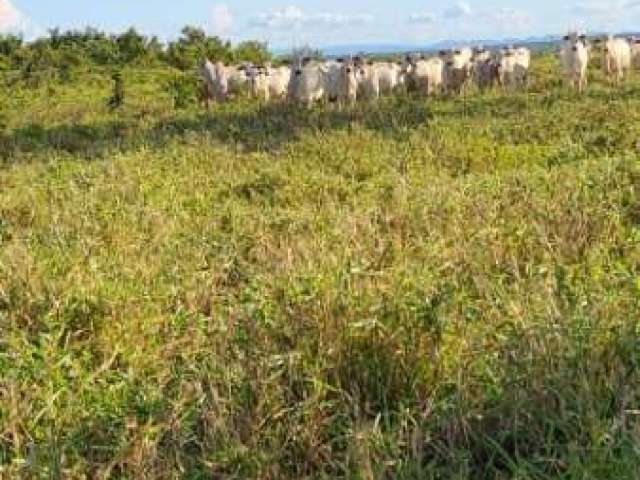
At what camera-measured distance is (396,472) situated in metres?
3.16

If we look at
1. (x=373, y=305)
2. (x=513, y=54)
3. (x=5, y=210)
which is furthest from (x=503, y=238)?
(x=513, y=54)

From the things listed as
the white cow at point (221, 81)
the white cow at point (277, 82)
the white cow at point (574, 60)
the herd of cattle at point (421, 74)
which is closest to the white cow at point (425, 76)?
the herd of cattle at point (421, 74)

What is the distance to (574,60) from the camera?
16.6m

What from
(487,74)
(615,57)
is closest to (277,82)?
(487,74)

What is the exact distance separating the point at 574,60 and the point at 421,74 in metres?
2.63

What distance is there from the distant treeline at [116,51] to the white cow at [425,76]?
10.1 meters

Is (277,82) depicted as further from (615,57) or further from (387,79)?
(615,57)

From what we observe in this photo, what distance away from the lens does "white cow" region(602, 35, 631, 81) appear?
17.9m

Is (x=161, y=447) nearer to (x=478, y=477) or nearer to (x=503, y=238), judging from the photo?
(x=478, y=477)

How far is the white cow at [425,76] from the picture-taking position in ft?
58.1

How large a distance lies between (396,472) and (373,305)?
1.03 m

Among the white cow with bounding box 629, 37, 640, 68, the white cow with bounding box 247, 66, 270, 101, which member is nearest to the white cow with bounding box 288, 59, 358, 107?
the white cow with bounding box 247, 66, 270, 101

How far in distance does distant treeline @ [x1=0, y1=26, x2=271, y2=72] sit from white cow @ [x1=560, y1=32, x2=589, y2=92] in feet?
40.2

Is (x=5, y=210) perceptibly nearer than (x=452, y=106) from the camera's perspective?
Yes
